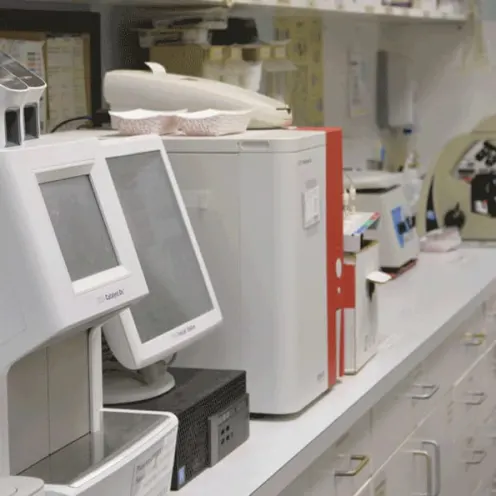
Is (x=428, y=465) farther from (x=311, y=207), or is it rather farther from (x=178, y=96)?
(x=178, y=96)

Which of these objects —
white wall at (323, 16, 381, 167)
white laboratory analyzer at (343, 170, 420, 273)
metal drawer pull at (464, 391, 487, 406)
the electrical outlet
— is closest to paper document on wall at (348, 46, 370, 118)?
white wall at (323, 16, 381, 167)

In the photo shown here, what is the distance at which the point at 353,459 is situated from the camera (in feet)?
6.94

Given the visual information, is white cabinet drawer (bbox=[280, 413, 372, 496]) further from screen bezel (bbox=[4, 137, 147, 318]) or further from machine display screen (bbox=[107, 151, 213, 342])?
screen bezel (bbox=[4, 137, 147, 318])

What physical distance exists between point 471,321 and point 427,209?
1.06 meters

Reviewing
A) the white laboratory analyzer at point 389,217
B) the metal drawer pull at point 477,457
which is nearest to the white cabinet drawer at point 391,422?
the metal drawer pull at point 477,457

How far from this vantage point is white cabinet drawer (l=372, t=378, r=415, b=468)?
7.43ft

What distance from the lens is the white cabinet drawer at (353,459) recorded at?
2.03 metres

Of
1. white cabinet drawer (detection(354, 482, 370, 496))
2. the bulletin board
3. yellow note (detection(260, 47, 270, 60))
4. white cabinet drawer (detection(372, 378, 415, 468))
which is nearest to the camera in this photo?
white cabinet drawer (detection(354, 482, 370, 496))

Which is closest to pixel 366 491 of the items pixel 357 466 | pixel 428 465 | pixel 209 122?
pixel 357 466

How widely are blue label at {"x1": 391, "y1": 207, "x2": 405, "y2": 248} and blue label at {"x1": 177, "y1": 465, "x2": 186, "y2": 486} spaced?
1777 mm

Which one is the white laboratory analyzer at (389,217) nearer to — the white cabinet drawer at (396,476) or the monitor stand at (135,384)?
the white cabinet drawer at (396,476)

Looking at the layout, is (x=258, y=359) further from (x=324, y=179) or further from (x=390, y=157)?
(x=390, y=157)

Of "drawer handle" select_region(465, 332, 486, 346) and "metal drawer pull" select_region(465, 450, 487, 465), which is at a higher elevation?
"drawer handle" select_region(465, 332, 486, 346)

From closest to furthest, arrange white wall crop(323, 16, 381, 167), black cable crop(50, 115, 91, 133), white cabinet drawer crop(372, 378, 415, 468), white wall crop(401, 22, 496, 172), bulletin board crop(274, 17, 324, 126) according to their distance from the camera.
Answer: white cabinet drawer crop(372, 378, 415, 468)
black cable crop(50, 115, 91, 133)
bulletin board crop(274, 17, 324, 126)
white wall crop(323, 16, 381, 167)
white wall crop(401, 22, 496, 172)
